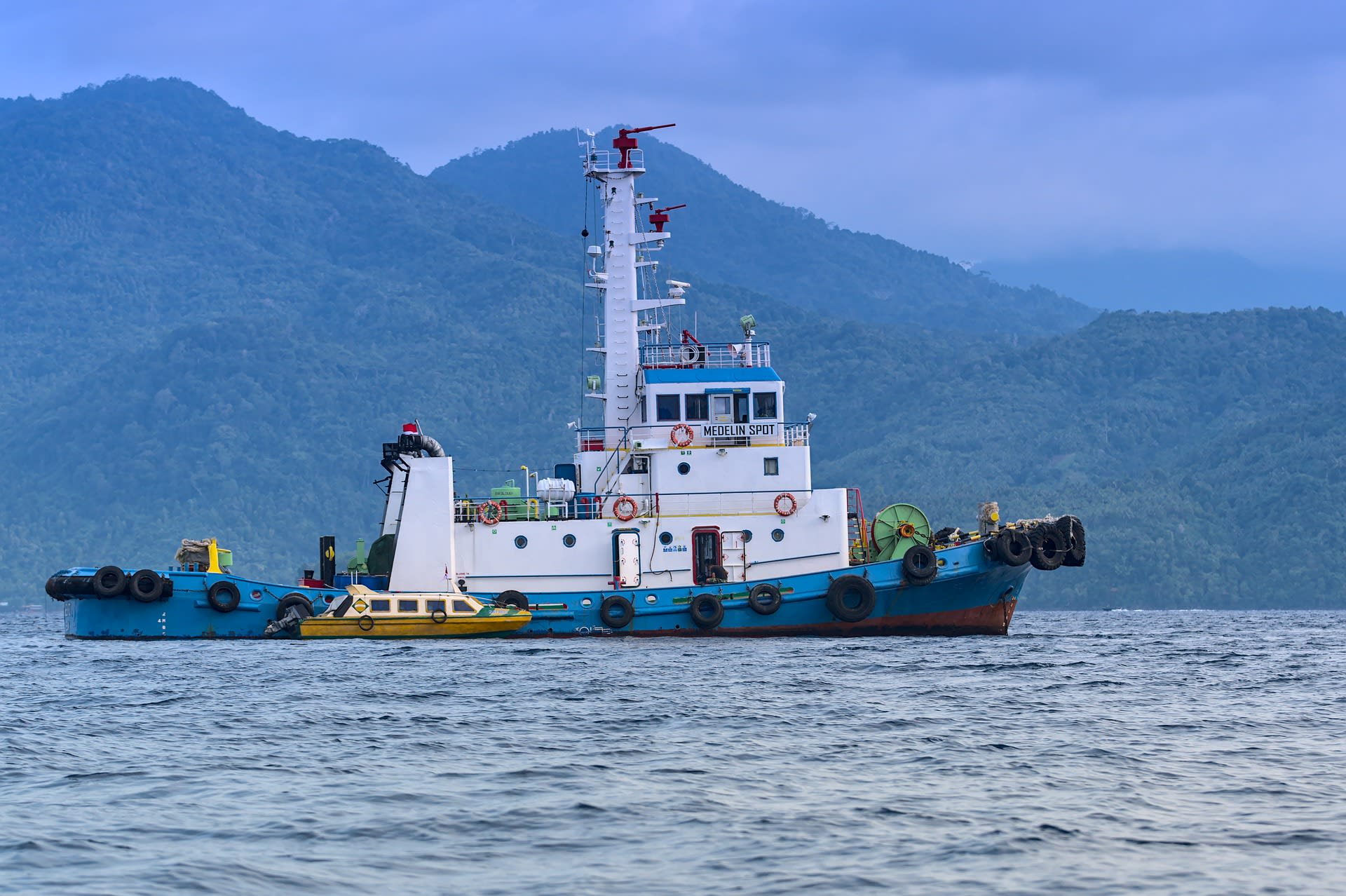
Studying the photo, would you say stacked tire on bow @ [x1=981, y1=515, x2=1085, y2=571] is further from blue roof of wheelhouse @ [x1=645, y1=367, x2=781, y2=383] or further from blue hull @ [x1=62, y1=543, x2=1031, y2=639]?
blue roof of wheelhouse @ [x1=645, y1=367, x2=781, y2=383]

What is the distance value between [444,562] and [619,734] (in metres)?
16.8

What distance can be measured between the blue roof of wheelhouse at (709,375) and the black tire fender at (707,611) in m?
5.23

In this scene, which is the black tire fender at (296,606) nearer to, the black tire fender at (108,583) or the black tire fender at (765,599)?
the black tire fender at (108,583)

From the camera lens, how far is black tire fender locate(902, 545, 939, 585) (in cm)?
3828

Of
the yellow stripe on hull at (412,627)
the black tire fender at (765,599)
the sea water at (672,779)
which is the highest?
the black tire fender at (765,599)

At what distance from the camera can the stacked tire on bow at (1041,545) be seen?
38.8m

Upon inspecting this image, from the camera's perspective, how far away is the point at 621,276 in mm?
42969

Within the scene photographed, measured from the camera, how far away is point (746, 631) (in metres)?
37.9

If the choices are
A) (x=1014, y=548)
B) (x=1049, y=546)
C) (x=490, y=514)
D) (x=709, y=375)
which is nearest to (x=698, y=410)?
(x=709, y=375)

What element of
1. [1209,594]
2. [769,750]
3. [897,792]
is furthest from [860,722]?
[1209,594]

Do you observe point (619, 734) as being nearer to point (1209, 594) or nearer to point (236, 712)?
point (236, 712)

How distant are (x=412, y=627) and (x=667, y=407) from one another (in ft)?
24.5

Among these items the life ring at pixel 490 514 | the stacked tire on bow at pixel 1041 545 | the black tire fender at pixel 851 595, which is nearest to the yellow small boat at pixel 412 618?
the life ring at pixel 490 514

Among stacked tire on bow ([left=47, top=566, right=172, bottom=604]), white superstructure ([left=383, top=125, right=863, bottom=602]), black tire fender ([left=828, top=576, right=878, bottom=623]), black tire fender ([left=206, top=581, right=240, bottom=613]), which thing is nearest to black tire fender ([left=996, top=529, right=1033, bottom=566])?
black tire fender ([left=828, top=576, right=878, bottom=623])
